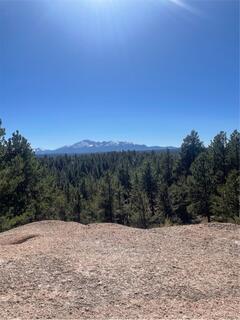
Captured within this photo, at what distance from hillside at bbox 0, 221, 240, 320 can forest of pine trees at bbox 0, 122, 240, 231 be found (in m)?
9.49

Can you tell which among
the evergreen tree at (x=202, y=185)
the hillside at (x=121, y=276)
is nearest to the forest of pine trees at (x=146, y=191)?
the evergreen tree at (x=202, y=185)

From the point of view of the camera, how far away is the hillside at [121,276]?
6.27 meters

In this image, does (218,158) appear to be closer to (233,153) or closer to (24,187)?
(233,153)

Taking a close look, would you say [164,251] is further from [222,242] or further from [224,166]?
[224,166]

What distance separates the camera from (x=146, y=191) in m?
51.7

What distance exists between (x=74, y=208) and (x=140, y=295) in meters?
47.9

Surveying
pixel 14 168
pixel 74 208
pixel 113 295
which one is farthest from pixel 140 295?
pixel 74 208

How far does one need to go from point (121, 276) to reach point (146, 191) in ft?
145

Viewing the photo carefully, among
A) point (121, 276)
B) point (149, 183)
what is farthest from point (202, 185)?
point (121, 276)

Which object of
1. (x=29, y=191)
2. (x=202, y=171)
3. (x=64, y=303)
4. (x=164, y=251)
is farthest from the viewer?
(x=202, y=171)

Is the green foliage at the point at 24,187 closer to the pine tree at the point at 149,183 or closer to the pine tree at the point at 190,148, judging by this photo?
the pine tree at the point at 190,148

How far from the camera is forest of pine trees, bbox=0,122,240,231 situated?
83.8 ft

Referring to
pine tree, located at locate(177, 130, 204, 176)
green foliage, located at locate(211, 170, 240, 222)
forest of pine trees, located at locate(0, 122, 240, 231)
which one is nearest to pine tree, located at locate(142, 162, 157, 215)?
forest of pine trees, located at locate(0, 122, 240, 231)

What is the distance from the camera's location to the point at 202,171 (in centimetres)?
3497
